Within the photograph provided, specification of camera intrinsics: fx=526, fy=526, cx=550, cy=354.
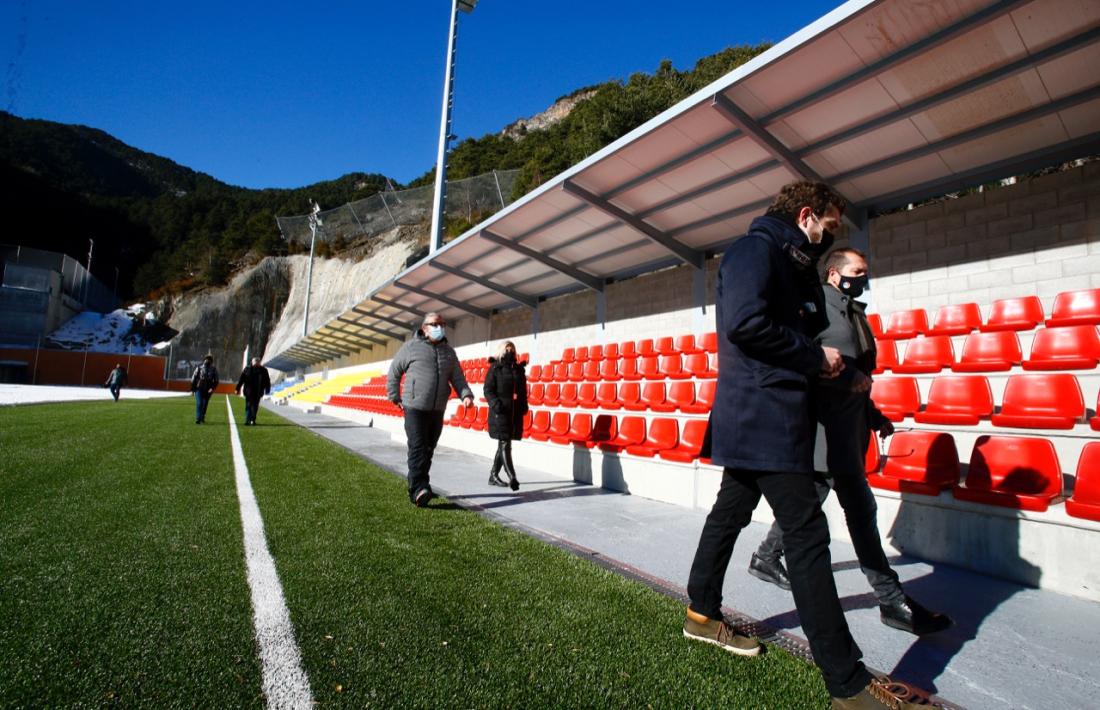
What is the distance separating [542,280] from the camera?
48.3 feet

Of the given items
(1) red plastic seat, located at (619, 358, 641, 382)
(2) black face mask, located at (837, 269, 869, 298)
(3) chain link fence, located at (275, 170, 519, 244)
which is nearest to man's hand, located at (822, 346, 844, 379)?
(2) black face mask, located at (837, 269, 869, 298)

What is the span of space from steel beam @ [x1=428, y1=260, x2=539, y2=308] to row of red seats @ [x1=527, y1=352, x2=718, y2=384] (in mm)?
3068

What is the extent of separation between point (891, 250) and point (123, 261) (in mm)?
115356

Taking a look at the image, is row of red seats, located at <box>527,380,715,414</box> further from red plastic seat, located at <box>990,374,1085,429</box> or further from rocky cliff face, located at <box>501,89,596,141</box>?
rocky cliff face, located at <box>501,89,596,141</box>

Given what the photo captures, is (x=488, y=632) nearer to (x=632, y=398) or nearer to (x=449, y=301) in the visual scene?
(x=632, y=398)

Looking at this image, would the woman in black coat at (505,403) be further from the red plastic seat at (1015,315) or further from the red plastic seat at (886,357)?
the red plastic seat at (1015,315)

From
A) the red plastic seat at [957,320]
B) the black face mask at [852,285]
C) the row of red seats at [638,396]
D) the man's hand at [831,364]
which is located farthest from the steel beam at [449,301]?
the man's hand at [831,364]

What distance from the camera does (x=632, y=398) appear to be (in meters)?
8.59

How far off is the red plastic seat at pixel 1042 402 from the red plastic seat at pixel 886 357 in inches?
73.6

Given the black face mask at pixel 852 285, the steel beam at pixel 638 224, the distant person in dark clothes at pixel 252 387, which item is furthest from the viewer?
the distant person in dark clothes at pixel 252 387

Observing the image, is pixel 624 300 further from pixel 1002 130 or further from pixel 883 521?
pixel 883 521

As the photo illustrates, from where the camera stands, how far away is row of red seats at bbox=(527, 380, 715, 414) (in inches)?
295

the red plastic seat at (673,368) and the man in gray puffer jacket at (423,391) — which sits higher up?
the red plastic seat at (673,368)

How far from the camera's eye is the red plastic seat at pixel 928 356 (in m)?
6.12
